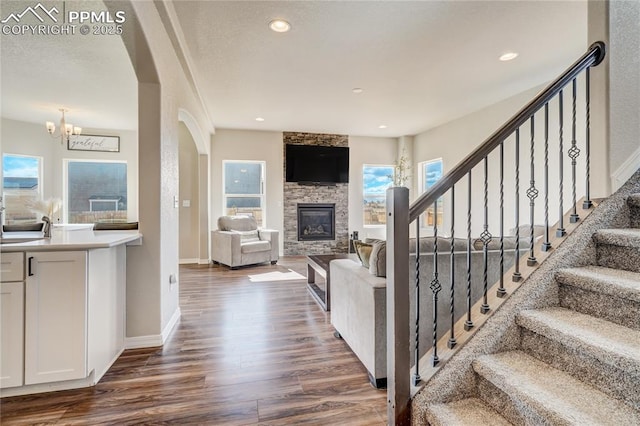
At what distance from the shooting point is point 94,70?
142 inches

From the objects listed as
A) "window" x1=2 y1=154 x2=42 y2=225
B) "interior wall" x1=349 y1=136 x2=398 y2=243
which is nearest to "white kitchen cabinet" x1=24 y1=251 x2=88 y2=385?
"window" x1=2 y1=154 x2=42 y2=225

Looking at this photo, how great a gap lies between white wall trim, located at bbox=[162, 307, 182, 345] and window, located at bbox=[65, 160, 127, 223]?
4660 millimetres

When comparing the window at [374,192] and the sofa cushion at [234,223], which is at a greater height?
the window at [374,192]

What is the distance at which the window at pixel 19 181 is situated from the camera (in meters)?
5.36

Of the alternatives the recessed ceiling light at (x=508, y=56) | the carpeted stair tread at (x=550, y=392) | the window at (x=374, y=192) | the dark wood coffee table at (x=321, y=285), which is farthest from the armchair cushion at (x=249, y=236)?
the carpeted stair tread at (x=550, y=392)

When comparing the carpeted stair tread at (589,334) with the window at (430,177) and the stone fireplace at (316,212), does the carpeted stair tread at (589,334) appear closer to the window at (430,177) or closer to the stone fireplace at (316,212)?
the window at (430,177)

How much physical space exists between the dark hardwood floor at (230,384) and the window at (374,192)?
478 cm

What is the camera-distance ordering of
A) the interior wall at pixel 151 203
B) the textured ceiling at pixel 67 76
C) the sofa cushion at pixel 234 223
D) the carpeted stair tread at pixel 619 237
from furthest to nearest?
the sofa cushion at pixel 234 223, the textured ceiling at pixel 67 76, the interior wall at pixel 151 203, the carpeted stair tread at pixel 619 237

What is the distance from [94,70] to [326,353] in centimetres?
416

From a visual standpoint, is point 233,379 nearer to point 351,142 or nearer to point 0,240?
point 0,240

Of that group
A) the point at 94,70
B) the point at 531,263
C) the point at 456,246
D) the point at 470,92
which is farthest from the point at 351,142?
the point at 531,263

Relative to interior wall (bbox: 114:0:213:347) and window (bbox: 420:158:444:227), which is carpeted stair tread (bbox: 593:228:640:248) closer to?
interior wall (bbox: 114:0:213:347)

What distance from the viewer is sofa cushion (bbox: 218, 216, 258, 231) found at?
590 centimetres

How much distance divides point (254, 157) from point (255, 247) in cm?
225
